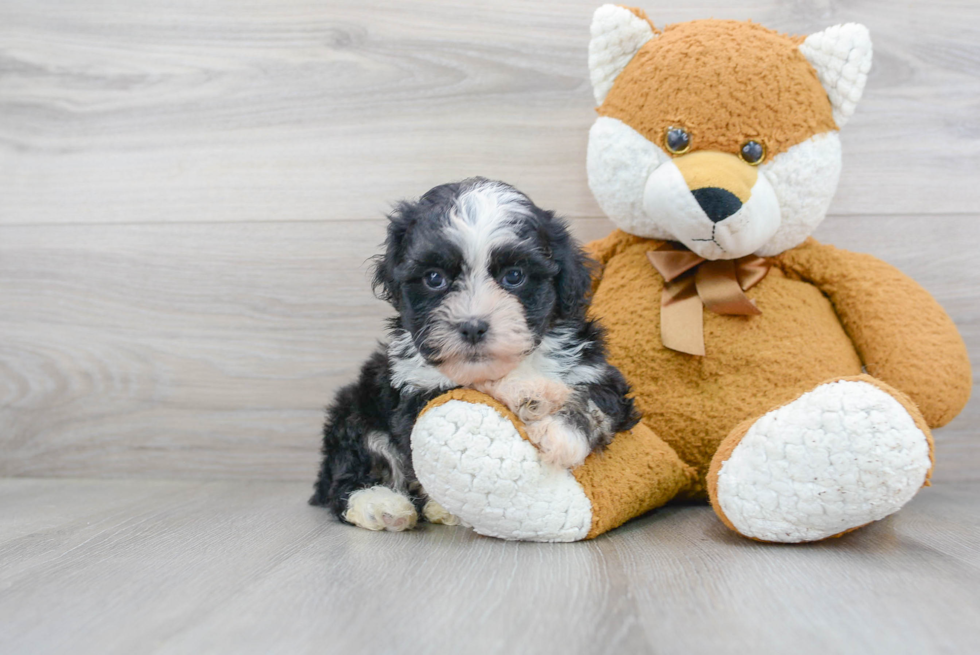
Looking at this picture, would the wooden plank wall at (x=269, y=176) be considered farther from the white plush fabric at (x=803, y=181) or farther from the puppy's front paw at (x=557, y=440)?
the puppy's front paw at (x=557, y=440)

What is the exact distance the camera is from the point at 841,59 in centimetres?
175

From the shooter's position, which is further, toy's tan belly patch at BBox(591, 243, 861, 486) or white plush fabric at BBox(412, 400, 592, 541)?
toy's tan belly patch at BBox(591, 243, 861, 486)

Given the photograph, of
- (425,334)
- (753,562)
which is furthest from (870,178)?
(425,334)

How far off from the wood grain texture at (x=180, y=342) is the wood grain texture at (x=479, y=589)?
61cm

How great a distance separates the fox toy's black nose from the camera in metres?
1.64

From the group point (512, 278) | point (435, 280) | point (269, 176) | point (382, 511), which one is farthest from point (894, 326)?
Answer: point (269, 176)

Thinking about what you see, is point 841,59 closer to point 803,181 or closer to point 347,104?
point 803,181

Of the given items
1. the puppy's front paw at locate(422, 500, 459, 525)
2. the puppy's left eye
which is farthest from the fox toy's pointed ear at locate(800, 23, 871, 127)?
the puppy's front paw at locate(422, 500, 459, 525)

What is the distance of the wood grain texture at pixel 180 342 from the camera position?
2.40m

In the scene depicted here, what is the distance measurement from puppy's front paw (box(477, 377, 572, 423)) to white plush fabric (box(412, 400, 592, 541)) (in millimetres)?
64

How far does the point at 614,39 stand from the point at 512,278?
2.39 feet

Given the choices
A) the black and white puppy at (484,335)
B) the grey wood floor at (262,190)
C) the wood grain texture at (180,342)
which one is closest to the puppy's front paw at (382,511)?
the black and white puppy at (484,335)

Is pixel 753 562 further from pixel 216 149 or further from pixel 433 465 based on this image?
pixel 216 149

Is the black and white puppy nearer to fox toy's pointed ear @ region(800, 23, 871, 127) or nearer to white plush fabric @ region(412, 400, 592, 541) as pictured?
white plush fabric @ region(412, 400, 592, 541)
